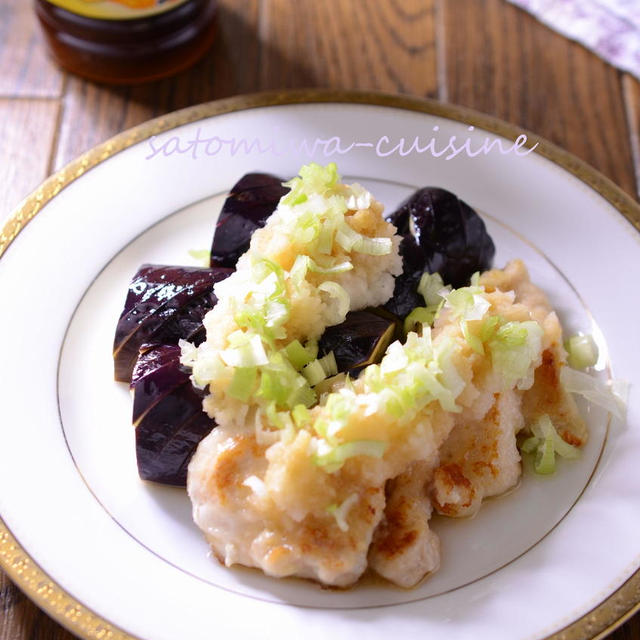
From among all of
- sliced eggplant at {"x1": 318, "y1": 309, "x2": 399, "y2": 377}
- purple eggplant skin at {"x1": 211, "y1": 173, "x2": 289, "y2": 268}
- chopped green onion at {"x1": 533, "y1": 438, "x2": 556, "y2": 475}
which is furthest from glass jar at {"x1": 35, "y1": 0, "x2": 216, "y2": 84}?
chopped green onion at {"x1": 533, "y1": 438, "x2": 556, "y2": 475}

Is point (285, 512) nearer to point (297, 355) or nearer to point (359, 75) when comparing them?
point (297, 355)

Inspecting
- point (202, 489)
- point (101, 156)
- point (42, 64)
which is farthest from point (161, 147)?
point (202, 489)

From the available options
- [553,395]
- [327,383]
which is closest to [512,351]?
[553,395]

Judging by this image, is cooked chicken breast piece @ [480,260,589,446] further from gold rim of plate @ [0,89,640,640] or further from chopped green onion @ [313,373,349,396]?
chopped green onion @ [313,373,349,396]

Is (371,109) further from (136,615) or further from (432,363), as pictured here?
(136,615)

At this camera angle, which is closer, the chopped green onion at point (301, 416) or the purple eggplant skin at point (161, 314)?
the chopped green onion at point (301, 416)

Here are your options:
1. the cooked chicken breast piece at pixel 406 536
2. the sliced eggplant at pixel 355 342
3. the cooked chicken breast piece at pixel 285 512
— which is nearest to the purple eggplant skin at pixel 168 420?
the cooked chicken breast piece at pixel 285 512

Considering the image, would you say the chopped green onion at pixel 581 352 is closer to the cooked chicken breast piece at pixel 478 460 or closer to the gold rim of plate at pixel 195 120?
the cooked chicken breast piece at pixel 478 460
